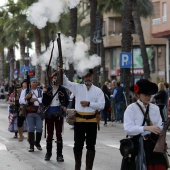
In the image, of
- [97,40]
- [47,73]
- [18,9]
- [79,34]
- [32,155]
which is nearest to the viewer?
[47,73]

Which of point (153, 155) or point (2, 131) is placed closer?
point (153, 155)

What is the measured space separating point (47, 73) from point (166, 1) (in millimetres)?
33714

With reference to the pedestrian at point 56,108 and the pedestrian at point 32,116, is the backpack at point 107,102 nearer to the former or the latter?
the pedestrian at point 32,116

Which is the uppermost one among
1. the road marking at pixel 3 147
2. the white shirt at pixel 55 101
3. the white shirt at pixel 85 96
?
the white shirt at pixel 85 96

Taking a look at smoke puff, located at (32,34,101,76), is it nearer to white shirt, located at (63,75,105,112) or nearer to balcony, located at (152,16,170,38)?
white shirt, located at (63,75,105,112)

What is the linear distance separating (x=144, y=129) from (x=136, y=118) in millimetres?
250

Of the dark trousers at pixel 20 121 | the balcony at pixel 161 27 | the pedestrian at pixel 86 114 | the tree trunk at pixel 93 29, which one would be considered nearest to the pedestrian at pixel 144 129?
the pedestrian at pixel 86 114

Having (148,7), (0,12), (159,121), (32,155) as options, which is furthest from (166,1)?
(159,121)

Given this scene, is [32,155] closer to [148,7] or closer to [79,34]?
[148,7]

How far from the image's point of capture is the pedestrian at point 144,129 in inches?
332

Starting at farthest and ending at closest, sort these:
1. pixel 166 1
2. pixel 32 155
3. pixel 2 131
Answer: pixel 166 1
pixel 2 131
pixel 32 155

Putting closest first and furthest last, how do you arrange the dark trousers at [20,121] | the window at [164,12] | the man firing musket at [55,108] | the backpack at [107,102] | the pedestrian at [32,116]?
the man firing musket at [55,108] < the pedestrian at [32,116] < the dark trousers at [20,121] < the backpack at [107,102] < the window at [164,12]

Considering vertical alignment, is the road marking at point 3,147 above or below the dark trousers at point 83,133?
below

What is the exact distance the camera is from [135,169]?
8414 mm
